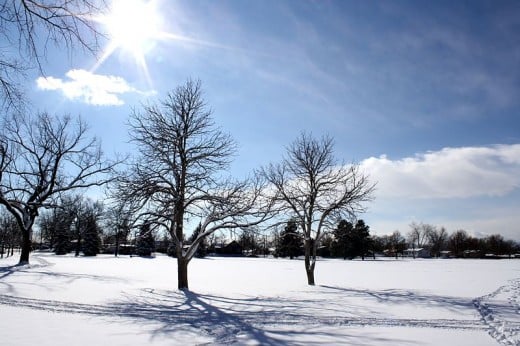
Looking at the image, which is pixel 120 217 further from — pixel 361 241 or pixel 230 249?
pixel 230 249

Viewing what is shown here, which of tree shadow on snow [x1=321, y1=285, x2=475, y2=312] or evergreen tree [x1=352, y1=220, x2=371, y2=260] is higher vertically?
evergreen tree [x1=352, y1=220, x2=371, y2=260]

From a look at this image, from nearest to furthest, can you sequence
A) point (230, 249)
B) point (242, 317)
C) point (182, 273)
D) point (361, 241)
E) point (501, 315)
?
1. point (242, 317)
2. point (501, 315)
3. point (182, 273)
4. point (361, 241)
5. point (230, 249)

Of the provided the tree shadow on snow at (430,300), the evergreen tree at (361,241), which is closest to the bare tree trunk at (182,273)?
the tree shadow on snow at (430,300)

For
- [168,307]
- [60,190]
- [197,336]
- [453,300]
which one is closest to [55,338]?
[197,336]

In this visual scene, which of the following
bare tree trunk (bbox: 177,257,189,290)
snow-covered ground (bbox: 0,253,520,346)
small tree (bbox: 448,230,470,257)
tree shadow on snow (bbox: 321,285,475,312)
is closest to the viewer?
snow-covered ground (bbox: 0,253,520,346)

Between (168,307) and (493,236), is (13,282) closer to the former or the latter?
(168,307)

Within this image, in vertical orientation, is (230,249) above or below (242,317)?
above

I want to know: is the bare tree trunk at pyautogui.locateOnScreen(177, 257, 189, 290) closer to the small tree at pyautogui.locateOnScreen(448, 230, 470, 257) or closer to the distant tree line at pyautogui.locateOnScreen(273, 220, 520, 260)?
the distant tree line at pyautogui.locateOnScreen(273, 220, 520, 260)

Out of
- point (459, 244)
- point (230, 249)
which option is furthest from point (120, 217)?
point (459, 244)

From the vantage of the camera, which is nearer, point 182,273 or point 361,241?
point 182,273

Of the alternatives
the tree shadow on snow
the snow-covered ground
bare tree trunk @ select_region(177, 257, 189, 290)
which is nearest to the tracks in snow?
the snow-covered ground

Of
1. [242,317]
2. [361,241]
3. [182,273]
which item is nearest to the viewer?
[242,317]

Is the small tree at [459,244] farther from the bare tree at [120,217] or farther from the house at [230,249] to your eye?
the bare tree at [120,217]

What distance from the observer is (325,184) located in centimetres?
2095
